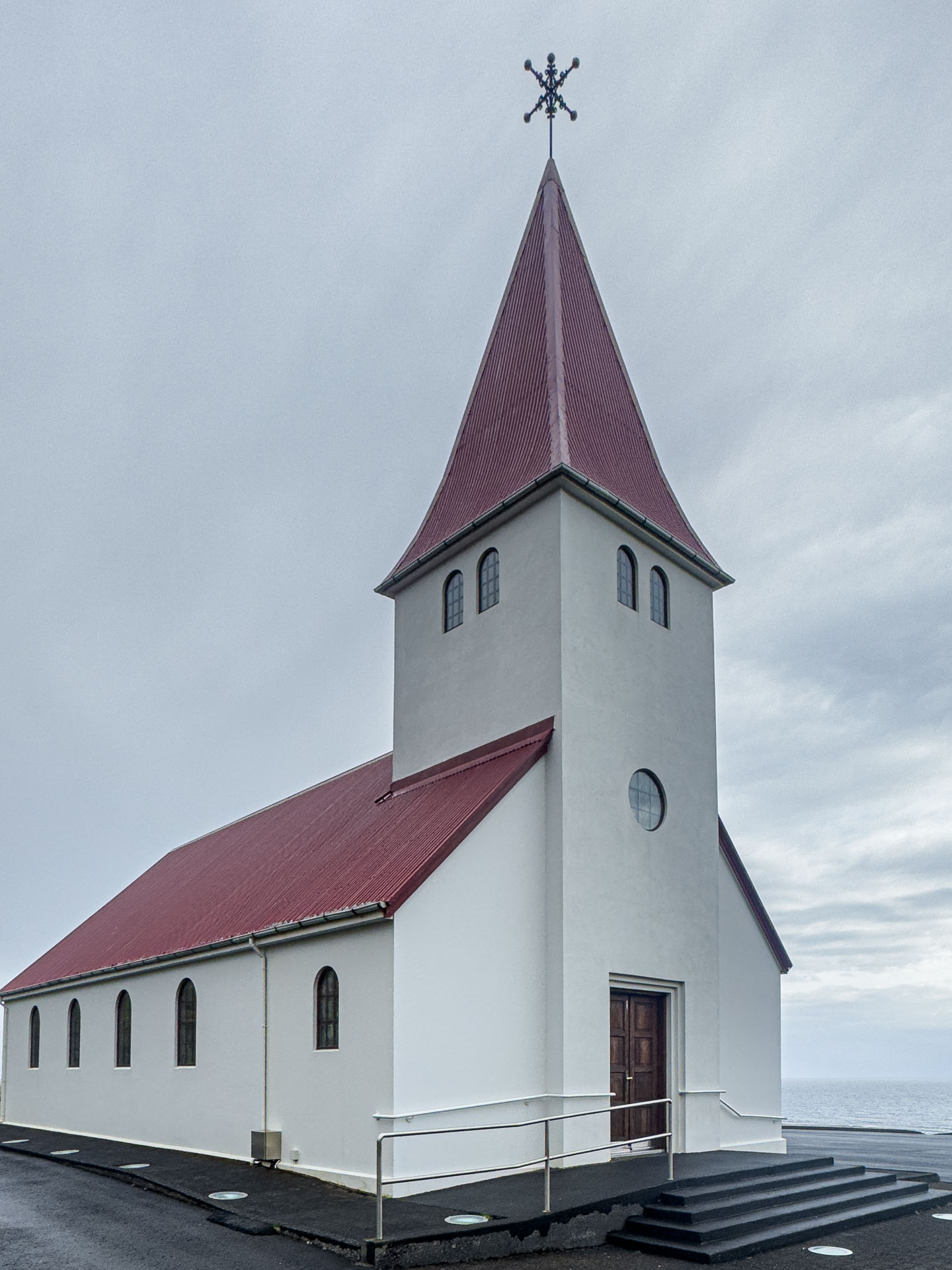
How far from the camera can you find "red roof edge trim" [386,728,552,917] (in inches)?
531

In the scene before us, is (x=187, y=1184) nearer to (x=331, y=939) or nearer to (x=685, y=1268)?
(x=331, y=939)

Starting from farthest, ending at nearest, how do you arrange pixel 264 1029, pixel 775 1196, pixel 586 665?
1. pixel 586 665
2. pixel 264 1029
3. pixel 775 1196

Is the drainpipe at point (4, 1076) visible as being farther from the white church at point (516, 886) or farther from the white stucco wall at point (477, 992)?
the white stucco wall at point (477, 992)

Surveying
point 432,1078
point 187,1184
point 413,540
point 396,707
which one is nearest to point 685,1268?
point 432,1078

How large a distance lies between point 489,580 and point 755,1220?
10021 mm

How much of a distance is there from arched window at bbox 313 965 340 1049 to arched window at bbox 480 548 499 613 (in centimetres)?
628

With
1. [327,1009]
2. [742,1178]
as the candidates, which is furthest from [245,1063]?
[742,1178]

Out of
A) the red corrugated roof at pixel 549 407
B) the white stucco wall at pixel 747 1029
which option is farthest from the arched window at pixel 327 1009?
the red corrugated roof at pixel 549 407

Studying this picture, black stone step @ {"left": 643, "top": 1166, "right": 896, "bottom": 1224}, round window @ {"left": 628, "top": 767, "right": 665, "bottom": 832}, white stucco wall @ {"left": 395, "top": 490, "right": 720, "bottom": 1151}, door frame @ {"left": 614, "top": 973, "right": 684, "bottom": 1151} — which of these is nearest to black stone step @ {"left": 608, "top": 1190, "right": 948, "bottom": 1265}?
black stone step @ {"left": 643, "top": 1166, "right": 896, "bottom": 1224}

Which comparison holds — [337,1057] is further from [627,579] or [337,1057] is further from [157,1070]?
[627,579]

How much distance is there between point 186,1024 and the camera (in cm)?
1942

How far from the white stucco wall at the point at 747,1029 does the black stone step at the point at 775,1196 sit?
2.97m

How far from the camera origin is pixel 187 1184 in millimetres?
14312

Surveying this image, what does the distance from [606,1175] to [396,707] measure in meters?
8.97
